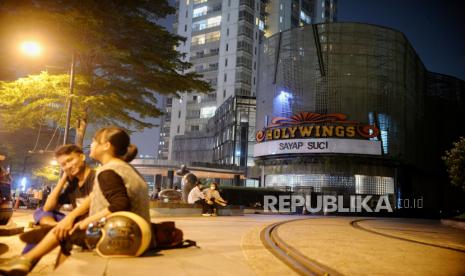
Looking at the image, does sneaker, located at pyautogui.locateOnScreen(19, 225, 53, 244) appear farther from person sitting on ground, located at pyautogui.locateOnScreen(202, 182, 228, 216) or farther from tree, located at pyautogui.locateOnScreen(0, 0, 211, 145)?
person sitting on ground, located at pyautogui.locateOnScreen(202, 182, 228, 216)

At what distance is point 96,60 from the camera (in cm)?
1770

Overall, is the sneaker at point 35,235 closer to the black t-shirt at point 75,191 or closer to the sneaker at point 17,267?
the sneaker at point 17,267

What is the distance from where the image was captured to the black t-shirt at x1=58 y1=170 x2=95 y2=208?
4.79 meters

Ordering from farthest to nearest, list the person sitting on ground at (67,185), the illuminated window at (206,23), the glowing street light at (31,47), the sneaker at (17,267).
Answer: the illuminated window at (206,23) → the glowing street light at (31,47) → the person sitting on ground at (67,185) → the sneaker at (17,267)

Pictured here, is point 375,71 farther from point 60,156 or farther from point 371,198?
point 60,156

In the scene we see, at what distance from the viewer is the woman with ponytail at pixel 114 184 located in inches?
141

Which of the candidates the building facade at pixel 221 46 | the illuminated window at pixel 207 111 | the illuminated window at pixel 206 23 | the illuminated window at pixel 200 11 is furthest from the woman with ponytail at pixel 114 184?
the illuminated window at pixel 200 11

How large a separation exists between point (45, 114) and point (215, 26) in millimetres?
76877

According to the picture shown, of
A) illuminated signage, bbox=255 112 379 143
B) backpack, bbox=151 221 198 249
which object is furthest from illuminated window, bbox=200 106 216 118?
backpack, bbox=151 221 198 249

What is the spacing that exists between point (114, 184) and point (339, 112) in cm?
3523

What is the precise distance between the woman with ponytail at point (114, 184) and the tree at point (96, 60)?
38.9 ft

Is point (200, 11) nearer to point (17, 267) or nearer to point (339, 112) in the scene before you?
point (339, 112)

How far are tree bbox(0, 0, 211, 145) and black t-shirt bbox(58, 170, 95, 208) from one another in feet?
36.4

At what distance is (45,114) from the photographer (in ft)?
56.5
